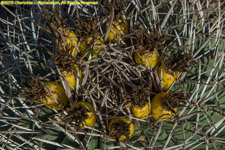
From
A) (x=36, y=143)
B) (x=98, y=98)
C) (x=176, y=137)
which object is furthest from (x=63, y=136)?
(x=176, y=137)

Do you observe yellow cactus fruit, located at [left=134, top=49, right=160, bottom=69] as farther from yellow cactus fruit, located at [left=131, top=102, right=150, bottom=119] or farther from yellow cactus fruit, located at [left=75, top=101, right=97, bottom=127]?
yellow cactus fruit, located at [left=75, top=101, right=97, bottom=127]

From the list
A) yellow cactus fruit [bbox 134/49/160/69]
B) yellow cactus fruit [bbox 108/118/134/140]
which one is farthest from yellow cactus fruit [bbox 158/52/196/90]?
yellow cactus fruit [bbox 108/118/134/140]

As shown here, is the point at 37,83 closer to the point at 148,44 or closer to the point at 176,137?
the point at 148,44

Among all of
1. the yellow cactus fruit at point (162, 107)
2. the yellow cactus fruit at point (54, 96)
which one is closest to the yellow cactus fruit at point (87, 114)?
the yellow cactus fruit at point (54, 96)

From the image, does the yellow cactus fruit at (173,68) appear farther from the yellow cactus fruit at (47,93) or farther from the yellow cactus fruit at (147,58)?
the yellow cactus fruit at (47,93)

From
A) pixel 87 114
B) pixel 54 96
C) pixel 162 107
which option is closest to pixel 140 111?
pixel 162 107

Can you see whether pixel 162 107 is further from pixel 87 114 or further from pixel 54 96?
pixel 54 96
